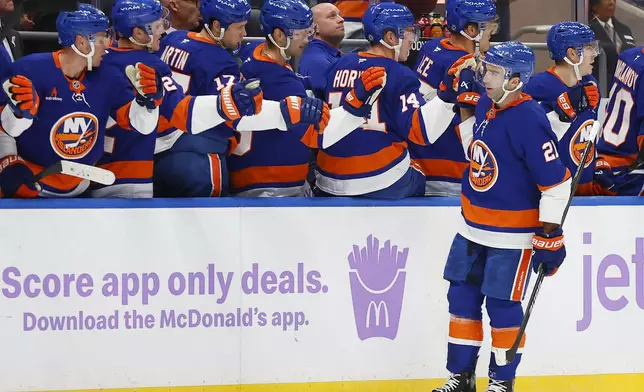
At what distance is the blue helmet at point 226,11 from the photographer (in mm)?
3633

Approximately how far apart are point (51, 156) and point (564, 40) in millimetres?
1880

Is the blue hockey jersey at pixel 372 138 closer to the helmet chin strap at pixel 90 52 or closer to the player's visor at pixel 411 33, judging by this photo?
the player's visor at pixel 411 33

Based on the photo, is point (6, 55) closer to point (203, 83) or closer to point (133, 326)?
point (203, 83)

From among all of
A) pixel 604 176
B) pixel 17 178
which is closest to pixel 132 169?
pixel 17 178

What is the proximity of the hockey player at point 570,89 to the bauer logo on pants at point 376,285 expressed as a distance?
758 millimetres

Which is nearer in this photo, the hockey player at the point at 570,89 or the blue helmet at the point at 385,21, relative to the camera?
the blue helmet at the point at 385,21

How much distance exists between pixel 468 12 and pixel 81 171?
1.62 m

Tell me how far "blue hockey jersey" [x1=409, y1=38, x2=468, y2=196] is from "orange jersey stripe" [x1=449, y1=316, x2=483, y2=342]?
0.72 m

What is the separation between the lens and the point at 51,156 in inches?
138

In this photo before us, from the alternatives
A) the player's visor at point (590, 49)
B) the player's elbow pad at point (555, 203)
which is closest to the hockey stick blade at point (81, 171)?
the player's elbow pad at point (555, 203)

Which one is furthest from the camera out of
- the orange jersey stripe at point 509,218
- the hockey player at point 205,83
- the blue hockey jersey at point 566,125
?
the blue hockey jersey at point 566,125

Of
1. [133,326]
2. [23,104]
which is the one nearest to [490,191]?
[133,326]

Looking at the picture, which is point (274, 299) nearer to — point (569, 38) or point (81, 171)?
point (81, 171)

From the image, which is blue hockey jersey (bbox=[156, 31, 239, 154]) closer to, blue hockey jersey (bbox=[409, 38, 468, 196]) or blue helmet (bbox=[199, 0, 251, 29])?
blue helmet (bbox=[199, 0, 251, 29])
